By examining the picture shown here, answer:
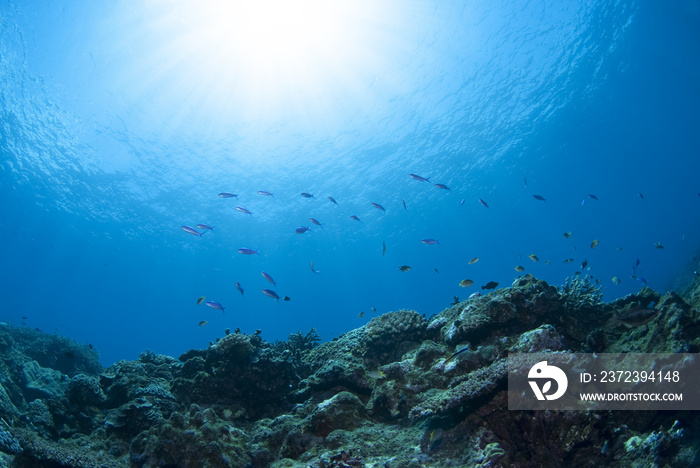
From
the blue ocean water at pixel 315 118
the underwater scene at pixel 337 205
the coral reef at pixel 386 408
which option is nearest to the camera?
the coral reef at pixel 386 408

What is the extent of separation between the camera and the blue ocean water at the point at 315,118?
2778 cm

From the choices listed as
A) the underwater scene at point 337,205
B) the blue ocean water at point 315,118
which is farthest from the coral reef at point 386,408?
the blue ocean water at point 315,118

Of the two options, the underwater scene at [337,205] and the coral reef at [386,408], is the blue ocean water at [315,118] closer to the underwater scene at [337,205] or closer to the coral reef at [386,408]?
the underwater scene at [337,205]

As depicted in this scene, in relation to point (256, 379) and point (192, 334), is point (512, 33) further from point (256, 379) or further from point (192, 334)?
point (192, 334)

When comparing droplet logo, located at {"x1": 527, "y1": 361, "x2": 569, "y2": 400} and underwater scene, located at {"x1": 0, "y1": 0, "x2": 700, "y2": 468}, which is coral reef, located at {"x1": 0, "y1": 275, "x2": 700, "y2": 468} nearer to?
underwater scene, located at {"x1": 0, "y1": 0, "x2": 700, "y2": 468}

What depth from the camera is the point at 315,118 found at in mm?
36875

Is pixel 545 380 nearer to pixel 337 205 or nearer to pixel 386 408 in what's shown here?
pixel 386 408

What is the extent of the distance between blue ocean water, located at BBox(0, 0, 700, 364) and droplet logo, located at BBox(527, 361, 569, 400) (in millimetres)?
10861

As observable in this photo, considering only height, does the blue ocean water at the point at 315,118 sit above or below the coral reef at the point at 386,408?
above

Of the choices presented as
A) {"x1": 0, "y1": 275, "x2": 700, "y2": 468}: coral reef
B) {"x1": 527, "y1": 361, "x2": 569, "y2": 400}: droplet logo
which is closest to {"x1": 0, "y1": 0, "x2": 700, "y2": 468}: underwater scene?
{"x1": 0, "y1": 275, "x2": 700, "y2": 468}: coral reef

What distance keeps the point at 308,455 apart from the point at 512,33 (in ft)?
120

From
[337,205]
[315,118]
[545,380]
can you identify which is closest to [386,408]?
[545,380]

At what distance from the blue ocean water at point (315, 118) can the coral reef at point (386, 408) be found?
8465 millimetres

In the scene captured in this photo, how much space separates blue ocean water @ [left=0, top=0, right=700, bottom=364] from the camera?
27.8 meters
